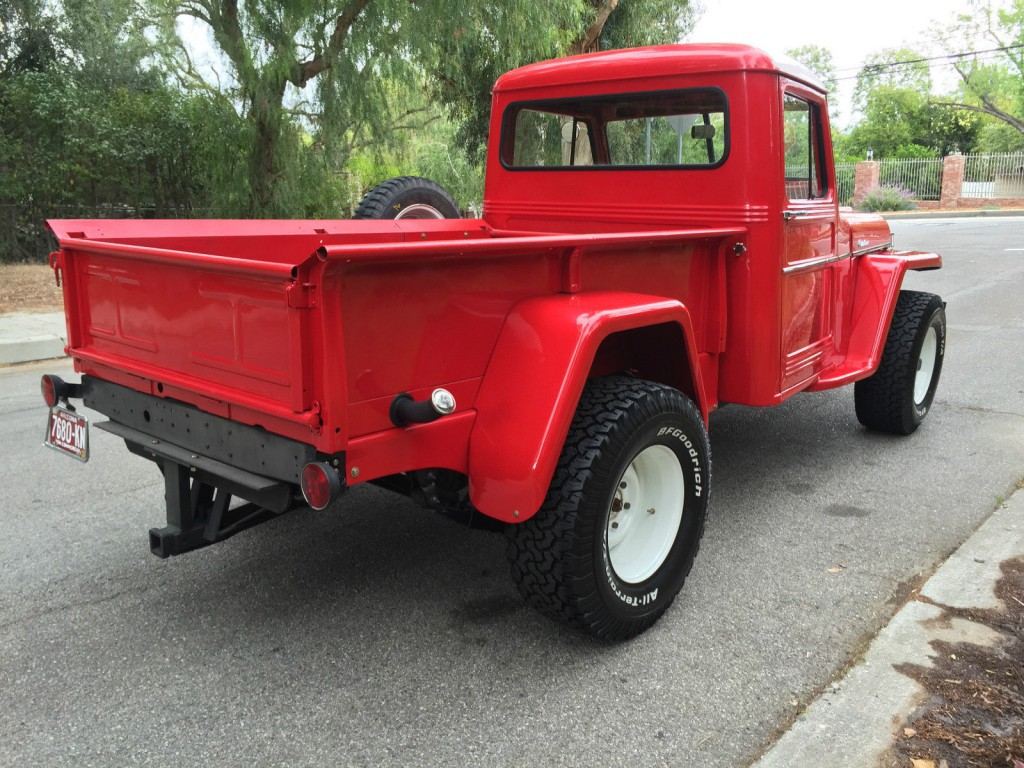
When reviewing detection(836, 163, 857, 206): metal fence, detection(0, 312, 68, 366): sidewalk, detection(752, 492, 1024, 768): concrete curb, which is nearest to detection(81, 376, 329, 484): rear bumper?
detection(752, 492, 1024, 768): concrete curb

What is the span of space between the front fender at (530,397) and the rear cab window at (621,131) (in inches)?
60.0

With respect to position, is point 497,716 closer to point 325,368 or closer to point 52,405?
point 325,368

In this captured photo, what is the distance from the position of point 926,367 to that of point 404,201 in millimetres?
3563

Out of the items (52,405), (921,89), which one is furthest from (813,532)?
(921,89)

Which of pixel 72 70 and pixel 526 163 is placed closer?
pixel 526 163

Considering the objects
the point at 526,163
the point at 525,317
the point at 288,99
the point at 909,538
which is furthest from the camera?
the point at 288,99

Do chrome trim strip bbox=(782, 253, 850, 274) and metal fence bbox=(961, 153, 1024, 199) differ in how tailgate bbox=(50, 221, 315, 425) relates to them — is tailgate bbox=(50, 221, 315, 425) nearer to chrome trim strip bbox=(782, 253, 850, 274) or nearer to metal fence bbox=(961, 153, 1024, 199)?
chrome trim strip bbox=(782, 253, 850, 274)

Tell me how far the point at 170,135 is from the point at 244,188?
2234mm

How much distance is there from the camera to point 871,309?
4805 millimetres

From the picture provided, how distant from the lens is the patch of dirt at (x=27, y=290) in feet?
33.5

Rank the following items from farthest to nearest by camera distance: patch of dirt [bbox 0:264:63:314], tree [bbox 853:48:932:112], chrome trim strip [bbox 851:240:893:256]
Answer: tree [bbox 853:48:932:112]
patch of dirt [bbox 0:264:63:314]
chrome trim strip [bbox 851:240:893:256]

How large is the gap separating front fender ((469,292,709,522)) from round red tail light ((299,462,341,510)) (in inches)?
19.5

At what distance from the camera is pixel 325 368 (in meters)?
2.23

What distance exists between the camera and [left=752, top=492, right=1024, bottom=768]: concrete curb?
7.66 feet
